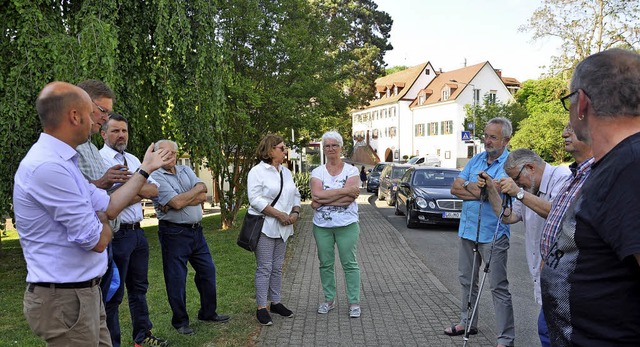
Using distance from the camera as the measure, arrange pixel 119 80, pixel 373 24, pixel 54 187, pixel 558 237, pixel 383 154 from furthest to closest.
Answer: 1. pixel 383 154
2. pixel 373 24
3. pixel 119 80
4. pixel 54 187
5. pixel 558 237

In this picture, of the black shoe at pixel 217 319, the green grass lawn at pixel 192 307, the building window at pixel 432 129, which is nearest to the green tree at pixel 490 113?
the building window at pixel 432 129

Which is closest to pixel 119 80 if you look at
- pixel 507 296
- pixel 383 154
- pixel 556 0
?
pixel 507 296

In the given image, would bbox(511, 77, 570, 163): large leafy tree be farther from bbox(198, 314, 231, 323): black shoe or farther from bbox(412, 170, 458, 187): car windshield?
bbox(198, 314, 231, 323): black shoe

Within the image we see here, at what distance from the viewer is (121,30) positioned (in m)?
8.78

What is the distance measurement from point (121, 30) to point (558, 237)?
8.54 m

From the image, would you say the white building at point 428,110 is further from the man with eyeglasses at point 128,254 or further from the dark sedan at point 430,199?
the man with eyeglasses at point 128,254

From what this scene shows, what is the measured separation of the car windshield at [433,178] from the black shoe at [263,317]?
1033 centimetres

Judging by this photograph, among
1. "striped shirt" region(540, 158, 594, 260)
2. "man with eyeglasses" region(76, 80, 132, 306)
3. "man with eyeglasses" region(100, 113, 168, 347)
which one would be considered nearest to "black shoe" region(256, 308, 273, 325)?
"man with eyeglasses" region(100, 113, 168, 347)

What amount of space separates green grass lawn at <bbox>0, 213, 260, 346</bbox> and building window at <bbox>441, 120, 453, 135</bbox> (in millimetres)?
49524

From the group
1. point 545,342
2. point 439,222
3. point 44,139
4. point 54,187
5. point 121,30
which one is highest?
point 121,30

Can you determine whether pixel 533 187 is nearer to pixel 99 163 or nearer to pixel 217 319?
pixel 99 163

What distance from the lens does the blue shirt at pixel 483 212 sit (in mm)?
4789

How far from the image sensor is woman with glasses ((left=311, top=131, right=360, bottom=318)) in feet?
19.0

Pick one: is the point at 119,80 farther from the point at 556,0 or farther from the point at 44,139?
the point at 556,0
